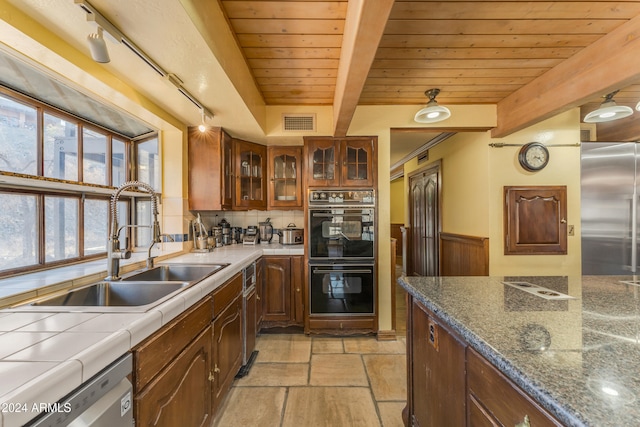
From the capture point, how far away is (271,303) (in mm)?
2756

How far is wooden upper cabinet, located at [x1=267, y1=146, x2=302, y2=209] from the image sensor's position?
3.04 metres

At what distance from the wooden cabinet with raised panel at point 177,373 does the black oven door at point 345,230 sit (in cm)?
142

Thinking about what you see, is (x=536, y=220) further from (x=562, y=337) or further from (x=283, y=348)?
(x=283, y=348)

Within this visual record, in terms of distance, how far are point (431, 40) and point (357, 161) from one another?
48.8 inches

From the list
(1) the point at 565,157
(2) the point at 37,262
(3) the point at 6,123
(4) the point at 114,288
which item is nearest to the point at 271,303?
(4) the point at 114,288

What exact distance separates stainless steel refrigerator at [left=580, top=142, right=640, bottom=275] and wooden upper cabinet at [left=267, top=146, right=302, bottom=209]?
3000mm

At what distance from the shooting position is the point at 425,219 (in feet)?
14.6

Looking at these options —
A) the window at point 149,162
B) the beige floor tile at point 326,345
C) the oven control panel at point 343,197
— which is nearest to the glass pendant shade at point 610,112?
the oven control panel at point 343,197

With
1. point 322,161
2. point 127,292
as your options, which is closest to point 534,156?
point 322,161

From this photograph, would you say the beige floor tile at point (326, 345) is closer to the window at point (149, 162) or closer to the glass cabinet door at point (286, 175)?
the glass cabinet door at point (286, 175)

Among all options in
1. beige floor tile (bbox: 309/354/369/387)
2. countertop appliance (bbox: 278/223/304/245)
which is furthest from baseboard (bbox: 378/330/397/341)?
countertop appliance (bbox: 278/223/304/245)

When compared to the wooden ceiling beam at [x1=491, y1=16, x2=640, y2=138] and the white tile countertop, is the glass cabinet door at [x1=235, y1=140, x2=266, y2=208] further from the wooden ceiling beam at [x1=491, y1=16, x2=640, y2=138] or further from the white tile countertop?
the wooden ceiling beam at [x1=491, y1=16, x2=640, y2=138]

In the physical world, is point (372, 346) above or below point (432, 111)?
below

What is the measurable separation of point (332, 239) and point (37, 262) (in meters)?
2.14
